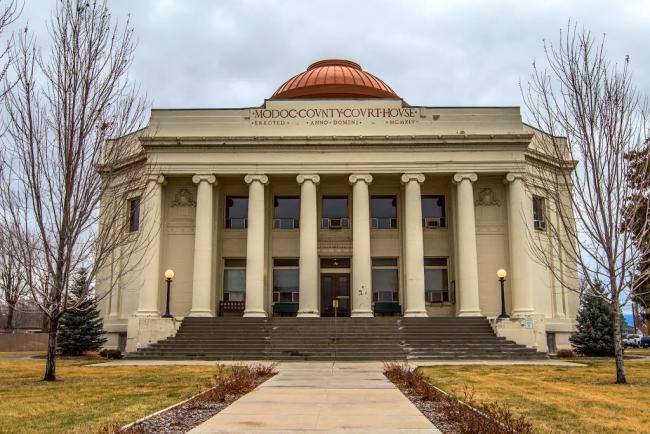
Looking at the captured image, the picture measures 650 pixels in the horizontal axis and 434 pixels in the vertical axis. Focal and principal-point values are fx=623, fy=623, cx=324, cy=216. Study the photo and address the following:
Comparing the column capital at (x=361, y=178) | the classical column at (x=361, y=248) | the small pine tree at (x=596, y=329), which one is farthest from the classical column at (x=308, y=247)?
the small pine tree at (x=596, y=329)

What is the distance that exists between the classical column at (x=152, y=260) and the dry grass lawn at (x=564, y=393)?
16.5 metres

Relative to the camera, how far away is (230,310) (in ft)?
110

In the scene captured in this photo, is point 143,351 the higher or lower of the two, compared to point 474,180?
lower

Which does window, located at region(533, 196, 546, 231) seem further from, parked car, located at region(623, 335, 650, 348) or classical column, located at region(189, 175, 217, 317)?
parked car, located at region(623, 335, 650, 348)

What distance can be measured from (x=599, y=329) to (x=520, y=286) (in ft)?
13.6

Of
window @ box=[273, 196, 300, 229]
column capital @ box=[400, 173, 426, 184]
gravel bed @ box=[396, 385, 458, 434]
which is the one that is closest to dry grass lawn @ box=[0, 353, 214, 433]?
gravel bed @ box=[396, 385, 458, 434]

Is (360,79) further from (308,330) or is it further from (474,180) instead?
(308,330)

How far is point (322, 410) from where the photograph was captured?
10.2 meters

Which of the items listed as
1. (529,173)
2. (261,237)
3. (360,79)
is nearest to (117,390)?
(261,237)

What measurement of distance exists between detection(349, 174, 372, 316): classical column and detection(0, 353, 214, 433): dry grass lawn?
11.5 m

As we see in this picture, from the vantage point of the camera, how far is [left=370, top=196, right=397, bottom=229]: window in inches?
1372

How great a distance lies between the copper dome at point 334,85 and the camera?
133 feet

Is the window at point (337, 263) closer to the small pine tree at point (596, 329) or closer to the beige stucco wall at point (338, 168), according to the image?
the beige stucco wall at point (338, 168)

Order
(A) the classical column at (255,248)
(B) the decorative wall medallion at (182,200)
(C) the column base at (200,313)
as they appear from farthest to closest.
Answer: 1. (B) the decorative wall medallion at (182,200)
2. (A) the classical column at (255,248)
3. (C) the column base at (200,313)
